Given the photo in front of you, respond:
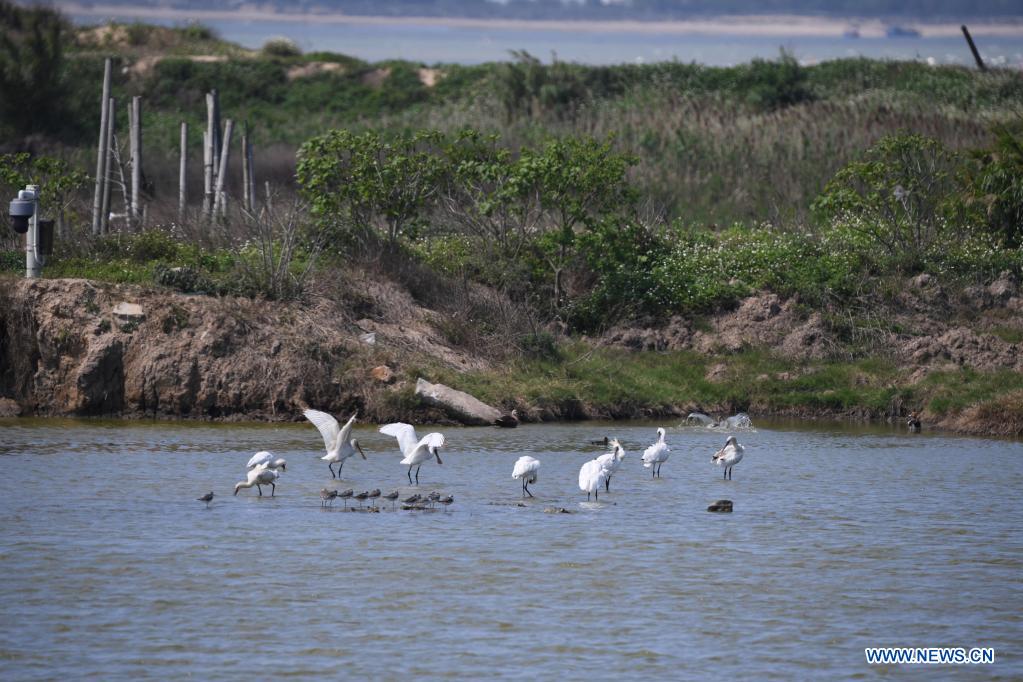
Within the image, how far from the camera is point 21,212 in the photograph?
1083 inches

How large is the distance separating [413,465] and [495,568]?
218 inches

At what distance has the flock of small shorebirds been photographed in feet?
62.7

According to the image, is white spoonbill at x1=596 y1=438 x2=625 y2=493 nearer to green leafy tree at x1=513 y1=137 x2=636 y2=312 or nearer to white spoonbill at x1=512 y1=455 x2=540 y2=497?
white spoonbill at x1=512 y1=455 x2=540 y2=497

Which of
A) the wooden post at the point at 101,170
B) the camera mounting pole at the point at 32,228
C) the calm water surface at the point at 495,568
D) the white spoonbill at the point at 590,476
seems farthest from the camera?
the wooden post at the point at 101,170

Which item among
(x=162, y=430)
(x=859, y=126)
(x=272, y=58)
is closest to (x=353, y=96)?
(x=272, y=58)

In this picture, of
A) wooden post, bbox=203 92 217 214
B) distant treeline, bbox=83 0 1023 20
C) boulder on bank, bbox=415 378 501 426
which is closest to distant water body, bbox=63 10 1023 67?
distant treeline, bbox=83 0 1023 20

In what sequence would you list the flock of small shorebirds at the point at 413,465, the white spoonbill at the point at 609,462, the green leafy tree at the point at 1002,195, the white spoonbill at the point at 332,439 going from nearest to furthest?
1. the flock of small shorebirds at the point at 413,465
2. the white spoonbill at the point at 609,462
3. the white spoonbill at the point at 332,439
4. the green leafy tree at the point at 1002,195

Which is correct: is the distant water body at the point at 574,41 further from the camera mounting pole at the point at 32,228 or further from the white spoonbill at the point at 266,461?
the white spoonbill at the point at 266,461

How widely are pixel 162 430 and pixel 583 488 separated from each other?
8.85m

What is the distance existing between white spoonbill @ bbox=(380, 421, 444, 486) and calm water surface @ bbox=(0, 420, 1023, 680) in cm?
40

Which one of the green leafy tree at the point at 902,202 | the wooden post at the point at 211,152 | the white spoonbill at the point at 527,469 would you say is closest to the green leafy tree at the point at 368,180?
the wooden post at the point at 211,152

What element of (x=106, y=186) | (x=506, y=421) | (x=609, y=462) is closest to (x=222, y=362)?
(x=506, y=421)

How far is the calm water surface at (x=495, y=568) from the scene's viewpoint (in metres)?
12.7

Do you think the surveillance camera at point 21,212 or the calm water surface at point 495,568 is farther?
the surveillance camera at point 21,212
